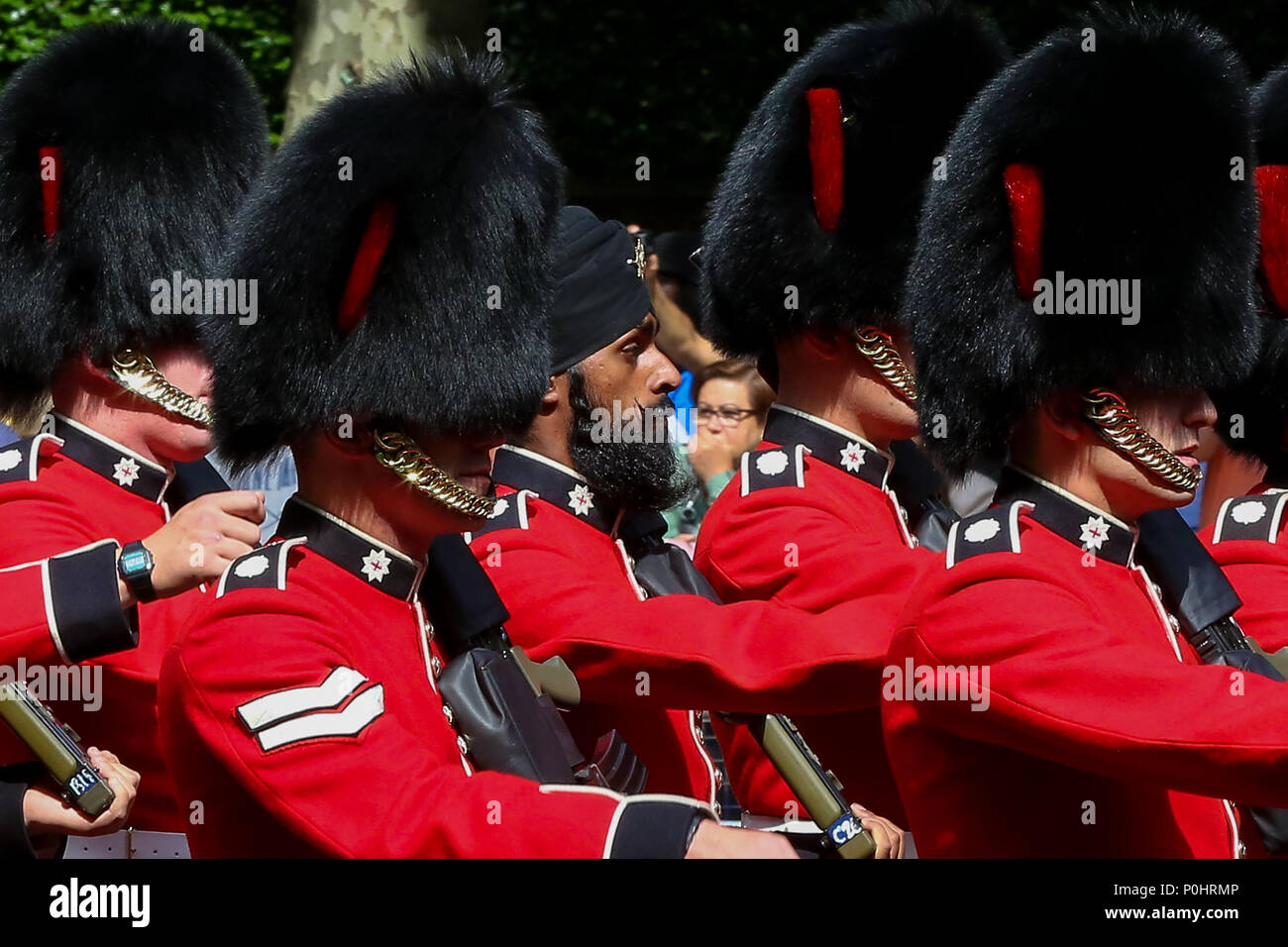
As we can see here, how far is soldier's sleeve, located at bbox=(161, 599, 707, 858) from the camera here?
8.15 ft

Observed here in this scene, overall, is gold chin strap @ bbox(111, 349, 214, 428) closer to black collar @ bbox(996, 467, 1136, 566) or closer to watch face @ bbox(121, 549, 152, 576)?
watch face @ bbox(121, 549, 152, 576)

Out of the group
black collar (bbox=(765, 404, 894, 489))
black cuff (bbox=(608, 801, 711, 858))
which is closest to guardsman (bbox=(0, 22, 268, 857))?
black collar (bbox=(765, 404, 894, 489))

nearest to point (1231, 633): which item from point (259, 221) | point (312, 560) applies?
point (312, 560)

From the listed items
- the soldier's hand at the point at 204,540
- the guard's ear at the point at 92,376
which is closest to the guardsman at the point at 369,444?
the soldier's hand at the point at 204,540

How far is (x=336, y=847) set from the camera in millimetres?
2545

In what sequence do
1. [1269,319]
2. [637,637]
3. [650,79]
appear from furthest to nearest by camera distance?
[650,79] < [1269,319] < [637,637]

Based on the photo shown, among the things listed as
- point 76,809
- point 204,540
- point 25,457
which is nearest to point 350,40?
point 25,457

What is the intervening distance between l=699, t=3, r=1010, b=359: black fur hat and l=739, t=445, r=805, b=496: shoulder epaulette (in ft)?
1.05

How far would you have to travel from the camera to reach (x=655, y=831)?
Answer: 8.05 ft

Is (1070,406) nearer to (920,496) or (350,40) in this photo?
(920,496)

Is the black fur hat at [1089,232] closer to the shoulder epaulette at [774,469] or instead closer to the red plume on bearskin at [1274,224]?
the red plume on bearskin at [1274,224]

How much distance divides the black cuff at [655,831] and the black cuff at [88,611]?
50.1 inches

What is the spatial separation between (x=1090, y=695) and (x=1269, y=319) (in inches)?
57.5

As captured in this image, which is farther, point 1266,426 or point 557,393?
point 557,393
